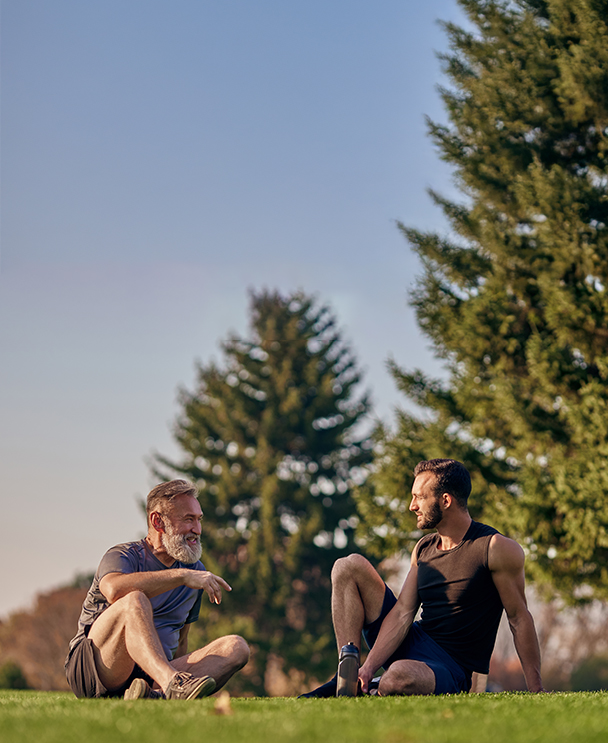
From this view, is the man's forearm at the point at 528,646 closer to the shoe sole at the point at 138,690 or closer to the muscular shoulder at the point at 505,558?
the muscular shoulder at the point at 505,558

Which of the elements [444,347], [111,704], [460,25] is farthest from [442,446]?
[111,704]

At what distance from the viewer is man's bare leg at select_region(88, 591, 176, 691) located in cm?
348

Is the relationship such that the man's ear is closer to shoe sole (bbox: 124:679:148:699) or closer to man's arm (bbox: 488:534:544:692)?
shoe sole (bbox: 124:679:148:699)

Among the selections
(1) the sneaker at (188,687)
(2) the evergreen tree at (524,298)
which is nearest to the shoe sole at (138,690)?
(1) the sneaker at (188,687)

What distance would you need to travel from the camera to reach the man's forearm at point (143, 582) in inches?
145

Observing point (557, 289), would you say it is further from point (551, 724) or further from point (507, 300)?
point (551, 724)

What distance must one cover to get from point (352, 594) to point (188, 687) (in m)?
1.13

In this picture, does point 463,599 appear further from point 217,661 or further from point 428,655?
point 217,661

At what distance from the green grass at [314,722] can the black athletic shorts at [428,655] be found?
0.75 m

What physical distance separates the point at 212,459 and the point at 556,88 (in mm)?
18675

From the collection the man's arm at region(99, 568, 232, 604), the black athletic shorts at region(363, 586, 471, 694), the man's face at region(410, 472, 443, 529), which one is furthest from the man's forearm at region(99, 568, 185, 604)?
the man's face at region(410, 472, 443, 529)

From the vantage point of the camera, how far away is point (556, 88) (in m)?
14.6

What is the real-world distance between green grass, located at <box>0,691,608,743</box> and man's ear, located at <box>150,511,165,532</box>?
1.07m

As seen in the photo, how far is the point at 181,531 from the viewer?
4.08 m
